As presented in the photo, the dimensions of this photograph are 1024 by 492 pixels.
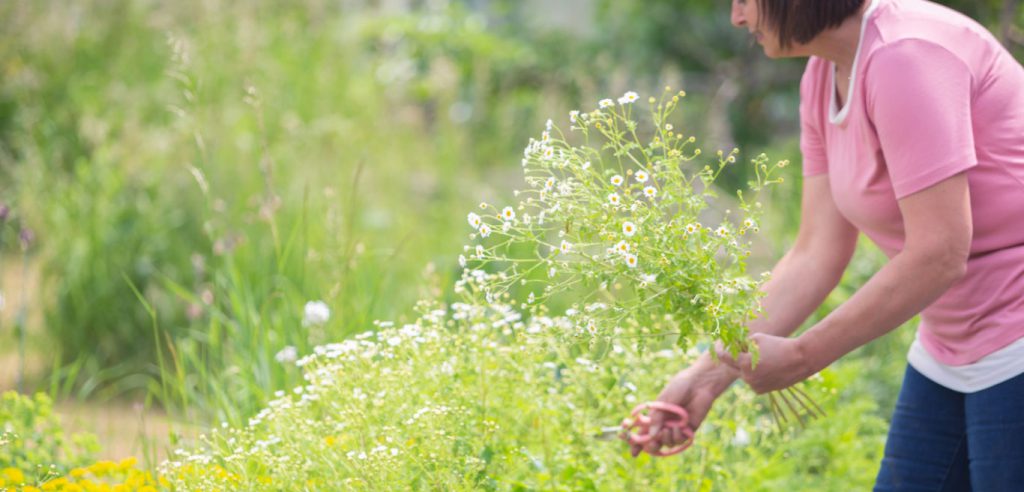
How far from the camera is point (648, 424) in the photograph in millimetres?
2371

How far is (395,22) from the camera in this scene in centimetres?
871

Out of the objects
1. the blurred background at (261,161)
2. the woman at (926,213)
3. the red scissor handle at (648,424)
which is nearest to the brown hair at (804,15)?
the woman at (926,213)

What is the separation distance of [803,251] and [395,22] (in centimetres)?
667

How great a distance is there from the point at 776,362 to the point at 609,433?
37.9 inches

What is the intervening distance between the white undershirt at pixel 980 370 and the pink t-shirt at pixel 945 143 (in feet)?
0.05

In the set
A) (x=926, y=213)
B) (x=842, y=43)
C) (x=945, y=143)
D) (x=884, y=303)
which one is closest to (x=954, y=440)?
(x=884, y=303)

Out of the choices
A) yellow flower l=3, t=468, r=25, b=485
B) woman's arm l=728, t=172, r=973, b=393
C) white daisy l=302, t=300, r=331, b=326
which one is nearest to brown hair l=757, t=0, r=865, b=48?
woman's arm l=728, t=172, r=973, b=393

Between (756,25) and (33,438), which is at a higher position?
(756,25)

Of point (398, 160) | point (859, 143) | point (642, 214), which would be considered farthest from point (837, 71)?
point (398, 160)

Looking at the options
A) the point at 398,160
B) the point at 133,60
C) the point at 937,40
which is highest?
the point at 133,60

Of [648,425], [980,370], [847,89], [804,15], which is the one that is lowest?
[980,370]

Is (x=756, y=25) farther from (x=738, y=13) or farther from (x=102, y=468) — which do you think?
(x=102, y=468)

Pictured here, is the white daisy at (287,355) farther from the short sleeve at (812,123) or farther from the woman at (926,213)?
the short sleeve at (812,123)

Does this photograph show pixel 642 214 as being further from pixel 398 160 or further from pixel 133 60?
pixel 133 60
